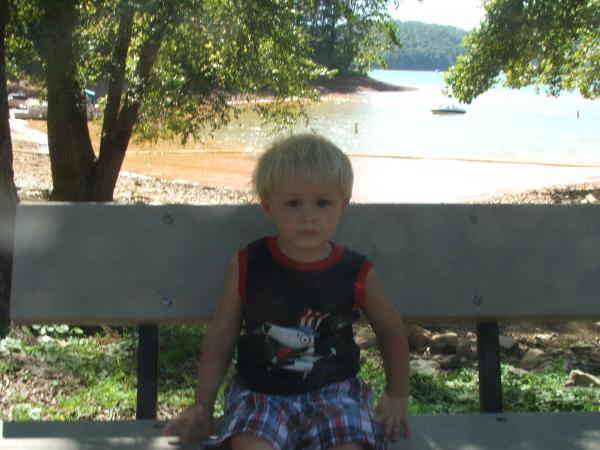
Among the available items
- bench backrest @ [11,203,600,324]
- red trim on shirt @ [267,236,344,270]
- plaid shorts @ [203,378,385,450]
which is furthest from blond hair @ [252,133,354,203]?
plaid shorts @ [203,378,385,450]

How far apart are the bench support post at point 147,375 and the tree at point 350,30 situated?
750cm

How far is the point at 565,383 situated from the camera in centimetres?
480

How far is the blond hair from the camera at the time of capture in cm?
259

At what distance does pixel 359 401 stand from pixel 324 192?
1.87 ft

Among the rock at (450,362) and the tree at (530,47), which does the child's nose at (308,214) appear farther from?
the tree at (530,47)

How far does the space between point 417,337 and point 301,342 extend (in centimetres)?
343

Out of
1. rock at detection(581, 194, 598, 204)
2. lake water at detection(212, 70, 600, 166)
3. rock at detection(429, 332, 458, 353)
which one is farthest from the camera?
lake water at detection(212, 70, 600, 166)

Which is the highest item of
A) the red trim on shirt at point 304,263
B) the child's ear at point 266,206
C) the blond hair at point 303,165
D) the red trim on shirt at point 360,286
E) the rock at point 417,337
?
the blond hair at point 303,165

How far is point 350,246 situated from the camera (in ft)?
10.1

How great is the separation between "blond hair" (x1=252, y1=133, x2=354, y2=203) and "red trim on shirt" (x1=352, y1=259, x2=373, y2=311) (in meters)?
0.20

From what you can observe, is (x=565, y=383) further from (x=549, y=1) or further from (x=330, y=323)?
(x=549, y=1)

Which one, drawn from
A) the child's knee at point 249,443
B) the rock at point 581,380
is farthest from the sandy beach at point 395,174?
the child's knee at point 249,443

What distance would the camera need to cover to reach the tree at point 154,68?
8367 millimetres

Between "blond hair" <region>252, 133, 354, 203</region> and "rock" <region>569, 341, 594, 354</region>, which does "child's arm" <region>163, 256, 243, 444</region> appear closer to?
"blond hair" <region>252, 133, 354, 203</region>
